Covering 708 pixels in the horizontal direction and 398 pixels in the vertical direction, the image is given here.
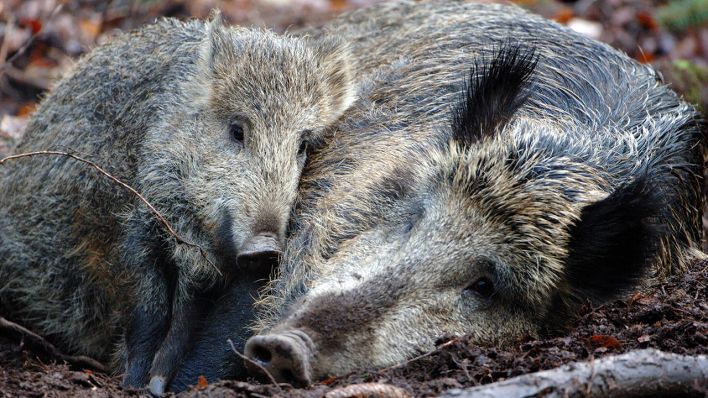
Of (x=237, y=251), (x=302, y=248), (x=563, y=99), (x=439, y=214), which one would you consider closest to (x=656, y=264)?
(x=563, y=99)

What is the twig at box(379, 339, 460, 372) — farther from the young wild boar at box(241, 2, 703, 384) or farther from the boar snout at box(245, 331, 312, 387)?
the boar snout at box(245, 331, 312, 387)

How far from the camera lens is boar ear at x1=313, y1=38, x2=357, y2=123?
16.3ft

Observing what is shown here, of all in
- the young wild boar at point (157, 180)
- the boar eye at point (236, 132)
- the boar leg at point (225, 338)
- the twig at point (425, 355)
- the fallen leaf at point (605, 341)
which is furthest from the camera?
the boar eye at point (236, 132)

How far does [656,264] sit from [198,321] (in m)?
2.14

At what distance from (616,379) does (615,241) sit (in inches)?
35.4

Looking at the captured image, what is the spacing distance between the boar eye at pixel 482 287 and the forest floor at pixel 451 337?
22 cm

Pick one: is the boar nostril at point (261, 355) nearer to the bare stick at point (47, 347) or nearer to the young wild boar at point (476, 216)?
the young wild boar at point (476, 216)

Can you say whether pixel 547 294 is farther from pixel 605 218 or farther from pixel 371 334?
pixel 371 334

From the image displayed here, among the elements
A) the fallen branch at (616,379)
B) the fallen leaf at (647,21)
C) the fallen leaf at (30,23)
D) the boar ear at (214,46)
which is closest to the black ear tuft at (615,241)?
the fallen branch at (616,379)

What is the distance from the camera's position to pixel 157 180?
4.66m

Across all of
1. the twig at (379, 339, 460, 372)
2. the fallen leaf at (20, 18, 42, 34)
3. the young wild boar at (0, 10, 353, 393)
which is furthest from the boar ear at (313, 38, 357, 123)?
the fallen leaf at (20, 18, 42, 34)

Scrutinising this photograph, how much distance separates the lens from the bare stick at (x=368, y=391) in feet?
9.78

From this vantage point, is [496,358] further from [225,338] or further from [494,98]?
[225,338]

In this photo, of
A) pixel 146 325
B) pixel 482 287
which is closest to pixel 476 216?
pixel 482 287
